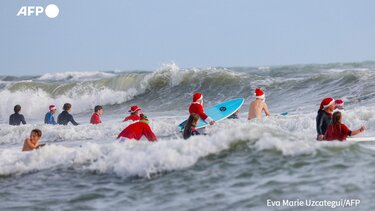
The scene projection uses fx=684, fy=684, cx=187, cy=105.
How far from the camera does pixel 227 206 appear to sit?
677 centimetres

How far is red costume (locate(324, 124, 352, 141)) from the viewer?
983cm

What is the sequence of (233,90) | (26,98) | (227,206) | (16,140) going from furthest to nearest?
(26,98) < (233,90) < (16,140) < (227,206)

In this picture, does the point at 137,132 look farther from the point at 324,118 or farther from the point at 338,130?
the point at 338,130

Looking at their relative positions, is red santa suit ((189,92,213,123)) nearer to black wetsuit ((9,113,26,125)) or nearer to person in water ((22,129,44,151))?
person in water ((22,129,44,151))

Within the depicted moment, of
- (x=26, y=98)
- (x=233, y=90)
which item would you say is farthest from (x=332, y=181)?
(x=26, y=98)

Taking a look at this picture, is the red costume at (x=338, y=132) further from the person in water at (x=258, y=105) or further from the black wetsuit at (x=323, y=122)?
the person in water at (x=258, y=105)

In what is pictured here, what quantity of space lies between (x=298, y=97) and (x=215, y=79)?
6634mm

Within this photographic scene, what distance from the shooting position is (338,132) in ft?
32.4

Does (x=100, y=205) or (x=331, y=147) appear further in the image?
(x=331, y=147)

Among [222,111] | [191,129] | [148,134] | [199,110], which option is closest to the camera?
[191,129]

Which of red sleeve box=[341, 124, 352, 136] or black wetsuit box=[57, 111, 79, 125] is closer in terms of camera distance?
red sleeve box=[341, 124, 352, 136]

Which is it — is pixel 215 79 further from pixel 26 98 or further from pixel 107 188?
pixel 107 188

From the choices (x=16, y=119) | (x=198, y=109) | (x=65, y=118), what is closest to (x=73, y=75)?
(x=16, y=119)

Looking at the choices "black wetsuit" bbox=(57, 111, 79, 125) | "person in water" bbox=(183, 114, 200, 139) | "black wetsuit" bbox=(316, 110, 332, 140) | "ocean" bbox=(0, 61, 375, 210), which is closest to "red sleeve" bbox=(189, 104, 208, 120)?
"person in water" bbox=(183, 114, 200, 139)
